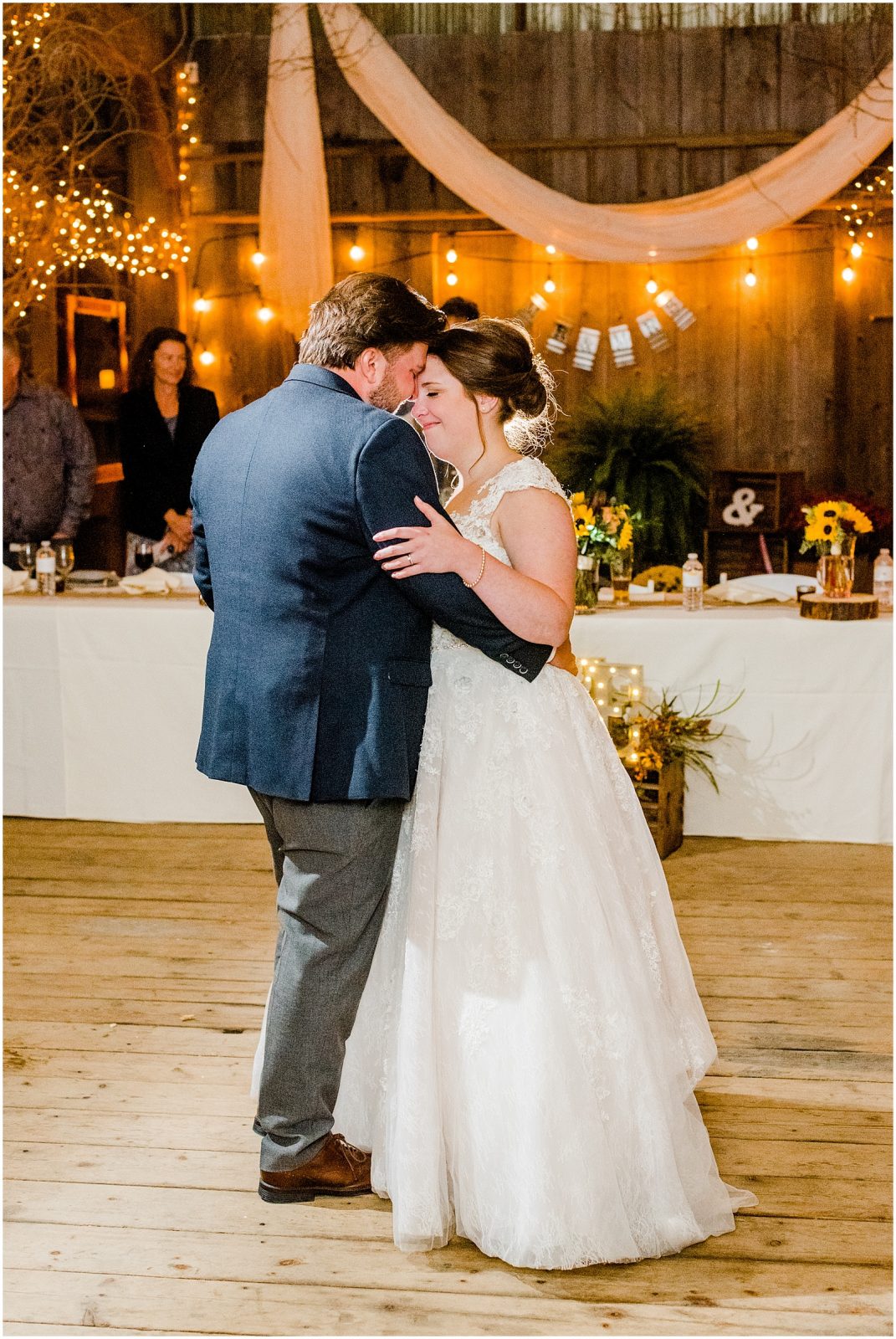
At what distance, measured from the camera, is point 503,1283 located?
2098 mm

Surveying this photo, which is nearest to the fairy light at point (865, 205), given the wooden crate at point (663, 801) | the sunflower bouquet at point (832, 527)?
the sunflower bouquet at point (832, 527)

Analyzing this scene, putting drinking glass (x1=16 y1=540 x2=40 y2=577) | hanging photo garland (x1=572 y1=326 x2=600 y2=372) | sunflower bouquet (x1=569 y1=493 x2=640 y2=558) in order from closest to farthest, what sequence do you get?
1. sunflower bouquet (x1=569 y1=493 x2=640 y2=558)
2. drinking glass (x1=16 y1=540 x2=40 y2=577)
3. hanging photo garland (x1=572 y1=326 x2=600 y2=372)

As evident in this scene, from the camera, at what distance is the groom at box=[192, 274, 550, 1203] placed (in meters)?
2.03

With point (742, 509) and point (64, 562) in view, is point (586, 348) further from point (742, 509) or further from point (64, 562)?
point (64, 562)

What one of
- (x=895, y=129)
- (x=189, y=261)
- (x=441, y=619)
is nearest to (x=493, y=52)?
(x=189, y=261)

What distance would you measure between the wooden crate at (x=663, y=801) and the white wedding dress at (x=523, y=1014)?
187 cm

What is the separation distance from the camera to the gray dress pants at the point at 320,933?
2.16 meters

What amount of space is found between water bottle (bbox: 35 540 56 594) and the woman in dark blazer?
49 centimetres

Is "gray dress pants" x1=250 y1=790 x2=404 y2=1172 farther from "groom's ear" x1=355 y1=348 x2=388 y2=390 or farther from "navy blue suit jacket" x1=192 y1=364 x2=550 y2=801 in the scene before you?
"groom's ear" x1=355 y1=348 x2=388 y2=390

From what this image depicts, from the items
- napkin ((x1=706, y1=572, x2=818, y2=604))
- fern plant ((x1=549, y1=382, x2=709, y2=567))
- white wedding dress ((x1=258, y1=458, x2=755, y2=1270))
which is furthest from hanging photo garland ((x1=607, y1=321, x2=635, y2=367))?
white wedding dress ((x1=258, y1=458, x2=755, y2=1270))

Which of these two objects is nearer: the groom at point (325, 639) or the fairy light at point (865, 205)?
the groom at point (325, 639)

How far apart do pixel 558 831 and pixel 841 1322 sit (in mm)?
825

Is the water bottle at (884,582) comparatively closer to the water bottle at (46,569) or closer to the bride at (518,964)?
the bride at (518,964)

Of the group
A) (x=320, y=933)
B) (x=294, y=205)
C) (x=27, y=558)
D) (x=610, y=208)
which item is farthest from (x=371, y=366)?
(x=610, y=208)
